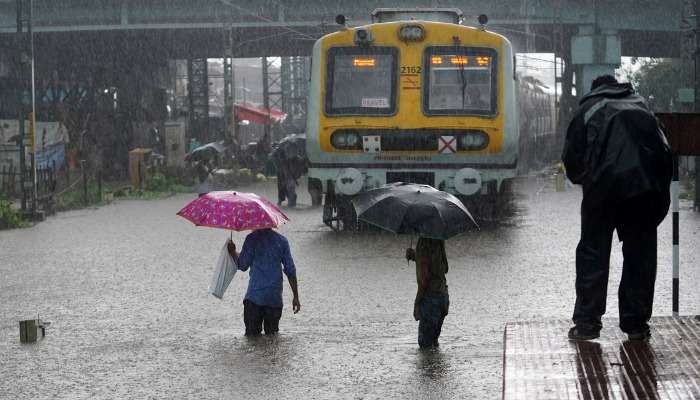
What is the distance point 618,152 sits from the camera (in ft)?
22.9

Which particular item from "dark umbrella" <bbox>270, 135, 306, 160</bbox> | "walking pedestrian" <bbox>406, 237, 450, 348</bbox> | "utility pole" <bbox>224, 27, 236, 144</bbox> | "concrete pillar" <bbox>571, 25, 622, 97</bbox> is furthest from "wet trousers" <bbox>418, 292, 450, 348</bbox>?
"utility pole" <bbox>224, 27, 236, 144</bbox>

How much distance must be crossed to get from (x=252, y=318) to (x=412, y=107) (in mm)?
9207

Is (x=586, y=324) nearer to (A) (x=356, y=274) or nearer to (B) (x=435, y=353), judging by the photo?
(B) (x=435, y=353)

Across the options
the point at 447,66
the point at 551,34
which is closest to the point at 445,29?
the point at 447,66

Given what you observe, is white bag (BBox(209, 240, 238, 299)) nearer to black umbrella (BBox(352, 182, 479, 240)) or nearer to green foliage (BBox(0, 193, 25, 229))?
black umbrella (BBox(352, 182, 479, 240))

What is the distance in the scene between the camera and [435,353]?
9062mm

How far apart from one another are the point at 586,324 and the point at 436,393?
99 centimetres

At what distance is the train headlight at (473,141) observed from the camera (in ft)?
61.4

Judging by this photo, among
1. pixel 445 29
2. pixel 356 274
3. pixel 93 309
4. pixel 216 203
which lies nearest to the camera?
pixel 216 203

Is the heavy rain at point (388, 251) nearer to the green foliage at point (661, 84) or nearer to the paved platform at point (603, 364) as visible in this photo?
the paved platform at point (603, 364)

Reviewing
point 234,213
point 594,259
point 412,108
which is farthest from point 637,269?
point 412,108

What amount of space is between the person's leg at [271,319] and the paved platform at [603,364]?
249cm

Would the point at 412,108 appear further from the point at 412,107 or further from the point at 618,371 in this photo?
the point at 618,371

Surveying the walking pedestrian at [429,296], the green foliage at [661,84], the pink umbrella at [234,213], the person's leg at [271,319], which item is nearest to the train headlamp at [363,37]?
the pink umbrella at [234,213]
